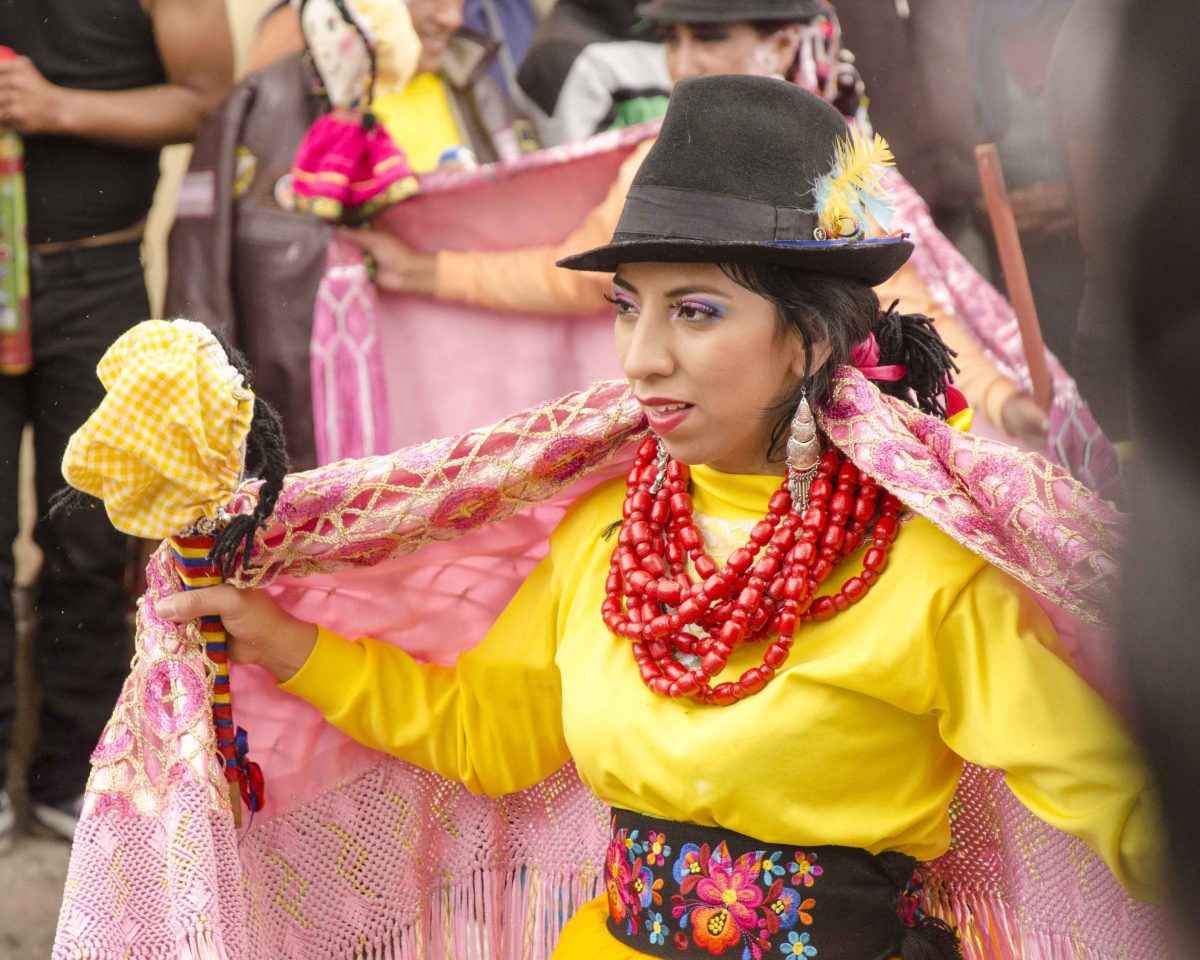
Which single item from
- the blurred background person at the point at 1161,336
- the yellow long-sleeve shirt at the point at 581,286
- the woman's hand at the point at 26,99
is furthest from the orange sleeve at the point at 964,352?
the blurred background person at the point at 1161,336

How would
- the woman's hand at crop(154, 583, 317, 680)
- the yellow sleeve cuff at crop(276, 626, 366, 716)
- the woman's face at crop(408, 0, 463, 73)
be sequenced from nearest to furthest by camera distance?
the woman's hand at crop(154, 583, 317, 680) → the yellow sleeve cuff at crop(276, 626, 366, 716) → the woman's face at crop(408, 0, 463, 73)

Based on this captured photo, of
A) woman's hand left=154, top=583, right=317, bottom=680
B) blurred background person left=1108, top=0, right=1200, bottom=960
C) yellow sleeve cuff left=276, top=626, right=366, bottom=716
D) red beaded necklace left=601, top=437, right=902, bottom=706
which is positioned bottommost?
yellow sleeve cuff left=276, top=626, right=366, bottom=716

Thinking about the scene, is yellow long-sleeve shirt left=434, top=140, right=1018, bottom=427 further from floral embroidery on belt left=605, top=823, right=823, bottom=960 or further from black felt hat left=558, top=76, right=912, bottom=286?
floral embroidery on belt left=605, top=823, right=823, bottom=960

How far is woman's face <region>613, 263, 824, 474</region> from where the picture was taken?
58.6 inches

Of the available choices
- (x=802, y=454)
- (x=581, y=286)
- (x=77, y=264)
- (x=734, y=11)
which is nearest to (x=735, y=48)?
(x=734, y=11)

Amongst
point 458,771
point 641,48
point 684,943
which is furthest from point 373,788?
point 641,48

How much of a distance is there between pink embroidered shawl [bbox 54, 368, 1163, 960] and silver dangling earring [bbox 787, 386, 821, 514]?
0.03 metres

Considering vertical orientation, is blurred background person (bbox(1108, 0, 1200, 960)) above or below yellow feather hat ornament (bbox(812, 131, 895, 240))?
above

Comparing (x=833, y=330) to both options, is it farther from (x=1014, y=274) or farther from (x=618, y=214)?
(x=618, y=214)

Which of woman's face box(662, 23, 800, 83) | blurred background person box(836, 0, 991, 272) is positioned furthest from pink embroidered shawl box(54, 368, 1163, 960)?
woman's face box(662, 23, 800, 83)

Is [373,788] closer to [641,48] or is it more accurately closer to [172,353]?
[172,353]

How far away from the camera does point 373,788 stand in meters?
1.87

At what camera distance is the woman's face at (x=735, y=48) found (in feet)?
9.41

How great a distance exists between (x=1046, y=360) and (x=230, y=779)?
1569mm
